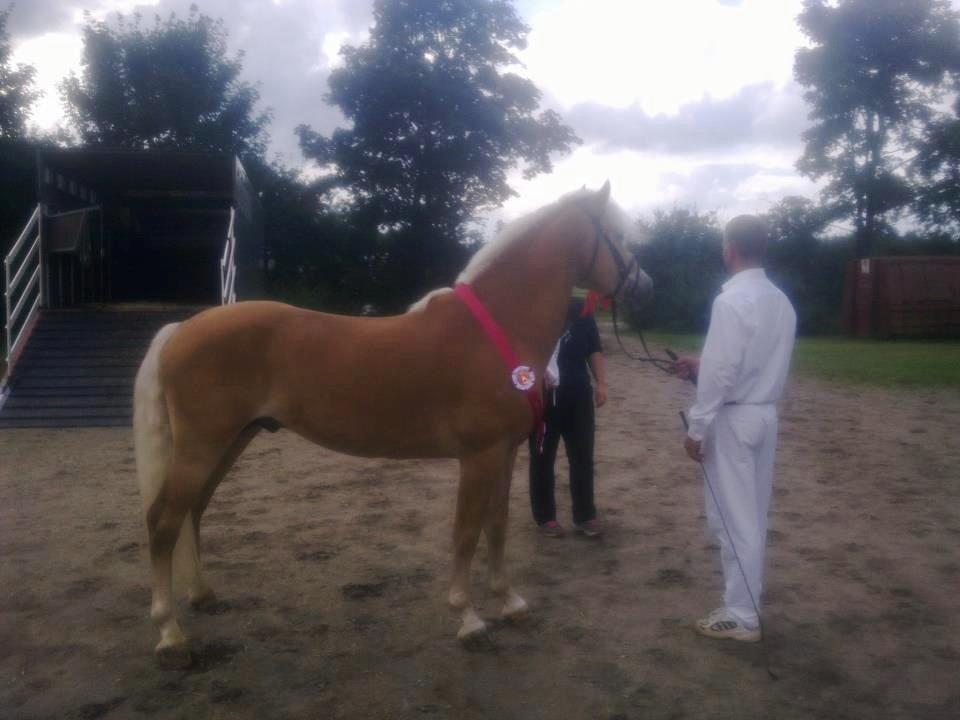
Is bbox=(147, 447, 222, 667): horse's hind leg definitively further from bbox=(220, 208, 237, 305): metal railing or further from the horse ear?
bbox=(220, 208, 237, 305): metal railing

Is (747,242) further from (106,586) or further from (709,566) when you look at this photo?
(106,586)

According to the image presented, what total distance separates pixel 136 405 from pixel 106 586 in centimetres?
122

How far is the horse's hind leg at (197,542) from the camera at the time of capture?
12.7 feet

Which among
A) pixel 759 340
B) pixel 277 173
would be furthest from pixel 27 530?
pixel 277 173

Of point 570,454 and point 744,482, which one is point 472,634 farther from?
point 570,454

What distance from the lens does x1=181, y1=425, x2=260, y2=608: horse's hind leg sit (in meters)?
3.87

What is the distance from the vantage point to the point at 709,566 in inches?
180

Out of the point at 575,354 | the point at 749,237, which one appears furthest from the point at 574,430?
the point at 749,237

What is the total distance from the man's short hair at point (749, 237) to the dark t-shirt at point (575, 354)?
5.51 feet

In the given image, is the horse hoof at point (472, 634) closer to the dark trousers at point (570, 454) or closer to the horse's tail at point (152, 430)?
the horse's tail at point (152, 430)

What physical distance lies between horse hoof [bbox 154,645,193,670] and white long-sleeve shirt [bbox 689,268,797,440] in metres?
2.36

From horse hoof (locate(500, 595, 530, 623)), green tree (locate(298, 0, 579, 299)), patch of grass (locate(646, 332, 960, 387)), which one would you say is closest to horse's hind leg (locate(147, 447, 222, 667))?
horse hoof (locate(500, 595, 530, 623))

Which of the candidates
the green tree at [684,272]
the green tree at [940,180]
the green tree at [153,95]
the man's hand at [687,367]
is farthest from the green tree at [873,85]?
the man's hand at [687,367]

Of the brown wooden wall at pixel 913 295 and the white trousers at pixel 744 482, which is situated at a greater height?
the brown wooden wall at pixel 913 295
